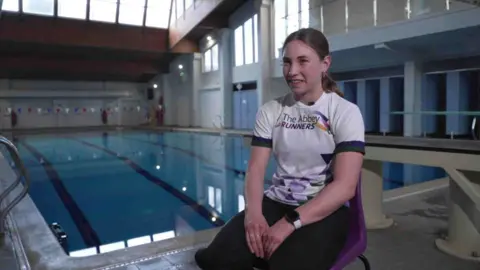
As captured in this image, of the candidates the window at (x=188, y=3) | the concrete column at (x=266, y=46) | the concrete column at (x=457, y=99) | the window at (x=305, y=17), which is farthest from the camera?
the window at (x=188, y=3)

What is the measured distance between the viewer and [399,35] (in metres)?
8.03

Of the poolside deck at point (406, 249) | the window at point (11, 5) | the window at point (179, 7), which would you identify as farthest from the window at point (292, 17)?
the window at point (11, 5)

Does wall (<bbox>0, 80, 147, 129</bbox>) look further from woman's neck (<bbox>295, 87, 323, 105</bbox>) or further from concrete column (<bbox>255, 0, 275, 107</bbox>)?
woman's neck (<bbox>295, 87, 323, 105</bbox>)

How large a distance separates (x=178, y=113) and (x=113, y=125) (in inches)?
151

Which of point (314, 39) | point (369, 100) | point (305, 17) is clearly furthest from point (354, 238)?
point (369, 100)

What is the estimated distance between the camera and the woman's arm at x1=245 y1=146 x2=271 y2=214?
1.26 m

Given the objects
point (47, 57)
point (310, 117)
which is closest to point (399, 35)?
point (310, 117)

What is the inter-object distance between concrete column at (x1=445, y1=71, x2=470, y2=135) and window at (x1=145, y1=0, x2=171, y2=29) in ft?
38.6

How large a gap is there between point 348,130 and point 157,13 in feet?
54.5

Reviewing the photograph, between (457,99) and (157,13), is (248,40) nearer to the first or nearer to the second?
(157,13)

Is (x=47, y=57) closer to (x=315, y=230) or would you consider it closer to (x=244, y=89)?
(x=244, y=89)

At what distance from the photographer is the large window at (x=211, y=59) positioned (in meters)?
16.4

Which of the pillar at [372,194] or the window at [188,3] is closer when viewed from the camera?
the pillar at [372,194]

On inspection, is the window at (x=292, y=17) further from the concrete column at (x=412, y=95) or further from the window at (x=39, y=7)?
the window at (x=39, y=7)
